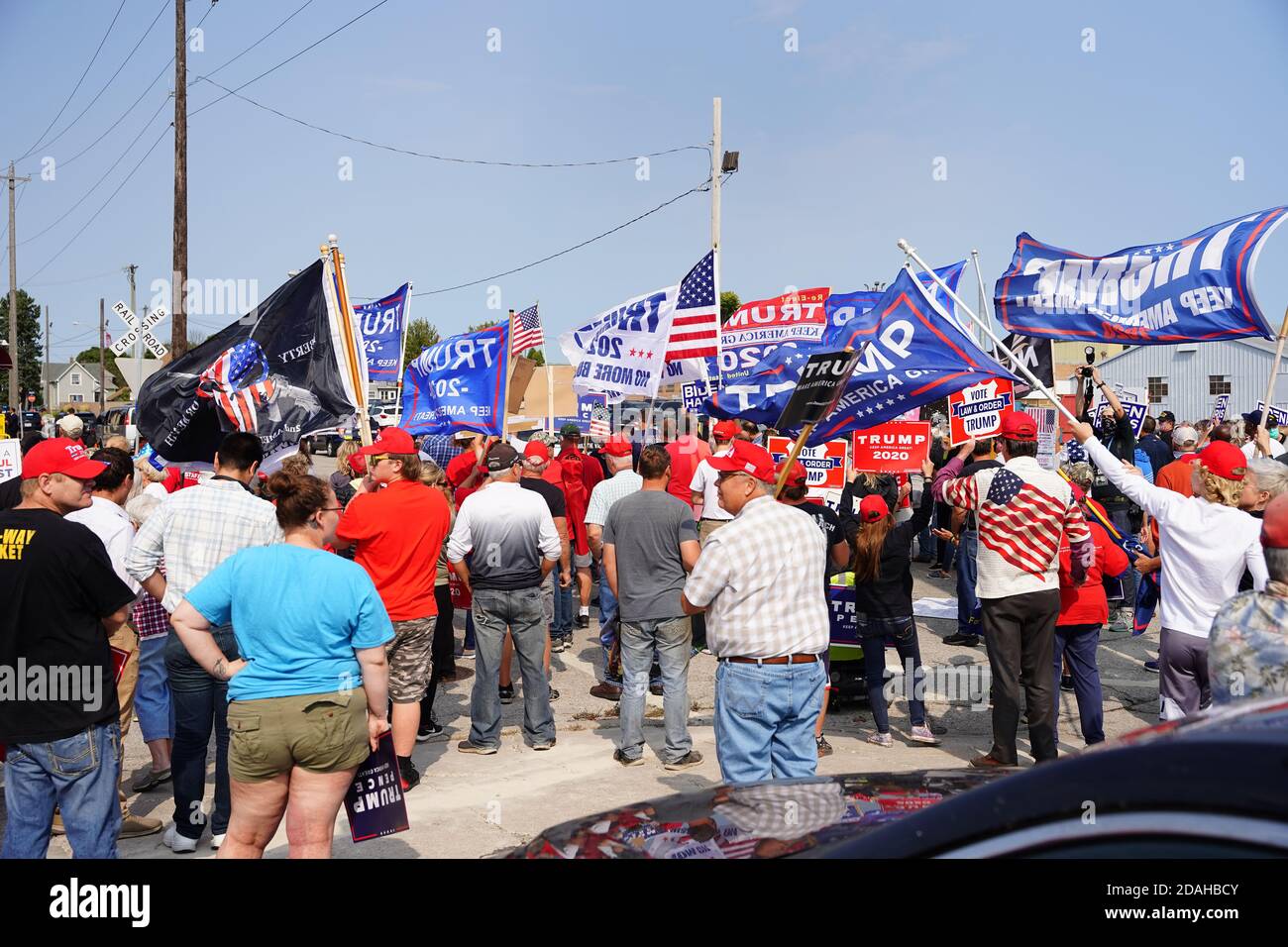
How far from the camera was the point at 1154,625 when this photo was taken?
11.5m

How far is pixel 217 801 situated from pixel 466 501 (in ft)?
8.42

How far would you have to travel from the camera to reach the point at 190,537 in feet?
17.5

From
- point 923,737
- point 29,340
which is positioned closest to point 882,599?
point 923,737

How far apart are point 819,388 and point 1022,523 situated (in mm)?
1557

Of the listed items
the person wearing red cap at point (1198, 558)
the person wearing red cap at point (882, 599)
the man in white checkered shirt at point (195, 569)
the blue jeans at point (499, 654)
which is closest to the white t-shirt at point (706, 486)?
the person wearing red cap at point (882, 599)

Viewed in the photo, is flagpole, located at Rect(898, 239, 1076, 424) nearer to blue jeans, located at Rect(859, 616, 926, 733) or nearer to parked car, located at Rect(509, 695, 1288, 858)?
blue jeans, located at Rect(859, 616, 926, 733)

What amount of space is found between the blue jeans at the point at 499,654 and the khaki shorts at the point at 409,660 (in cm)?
46

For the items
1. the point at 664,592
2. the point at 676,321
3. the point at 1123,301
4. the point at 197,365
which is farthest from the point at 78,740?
the point at 676,321

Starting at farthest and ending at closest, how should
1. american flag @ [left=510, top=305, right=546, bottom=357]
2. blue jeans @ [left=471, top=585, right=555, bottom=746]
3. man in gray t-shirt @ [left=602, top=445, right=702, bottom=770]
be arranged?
american flag @ [left=510, top=305, right=546, bottom=357]
blue jeans @ [left=471, top=585, right=555, bottom=746]
man in gray t-shirt @ [left=602, top=445, right=702, bottom=770]

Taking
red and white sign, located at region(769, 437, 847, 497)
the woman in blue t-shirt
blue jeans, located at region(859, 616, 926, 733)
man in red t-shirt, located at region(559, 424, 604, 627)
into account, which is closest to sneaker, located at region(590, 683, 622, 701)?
man in red t-shirt, located at region(559, 424, 604, 627)

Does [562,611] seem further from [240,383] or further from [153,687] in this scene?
[153,687]

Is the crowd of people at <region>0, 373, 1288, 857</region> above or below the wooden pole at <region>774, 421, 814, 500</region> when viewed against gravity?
below

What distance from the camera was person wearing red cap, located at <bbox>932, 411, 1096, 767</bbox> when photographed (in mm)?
6227
